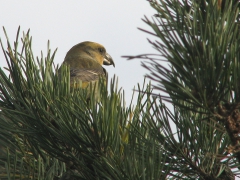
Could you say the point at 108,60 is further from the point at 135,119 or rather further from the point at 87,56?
the point at 135,119

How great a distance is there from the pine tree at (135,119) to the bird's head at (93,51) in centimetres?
497

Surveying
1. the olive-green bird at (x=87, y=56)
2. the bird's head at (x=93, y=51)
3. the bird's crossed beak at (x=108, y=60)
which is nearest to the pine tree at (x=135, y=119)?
the olive-green bird at (x=87, y=56)

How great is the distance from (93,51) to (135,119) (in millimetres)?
5372

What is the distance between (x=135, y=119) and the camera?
2.07m

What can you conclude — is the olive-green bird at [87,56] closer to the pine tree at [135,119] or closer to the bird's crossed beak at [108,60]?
the bird's crossed beak at [108,60]

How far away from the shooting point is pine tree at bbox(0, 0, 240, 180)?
1455mm

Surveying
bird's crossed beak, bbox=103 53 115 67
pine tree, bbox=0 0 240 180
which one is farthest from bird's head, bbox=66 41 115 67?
pine tree, bbox=0 0 240 180

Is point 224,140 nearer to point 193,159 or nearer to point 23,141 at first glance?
point 193,159

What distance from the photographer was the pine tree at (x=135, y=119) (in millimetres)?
1455

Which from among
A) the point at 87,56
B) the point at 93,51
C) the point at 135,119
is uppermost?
the point at 93,51

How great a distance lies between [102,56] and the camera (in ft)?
24.8

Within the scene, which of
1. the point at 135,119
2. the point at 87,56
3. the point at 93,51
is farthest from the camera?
the point at 93,51

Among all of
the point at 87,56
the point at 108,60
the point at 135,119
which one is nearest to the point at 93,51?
the point at 108,60

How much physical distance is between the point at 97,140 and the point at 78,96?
0.20 meters
